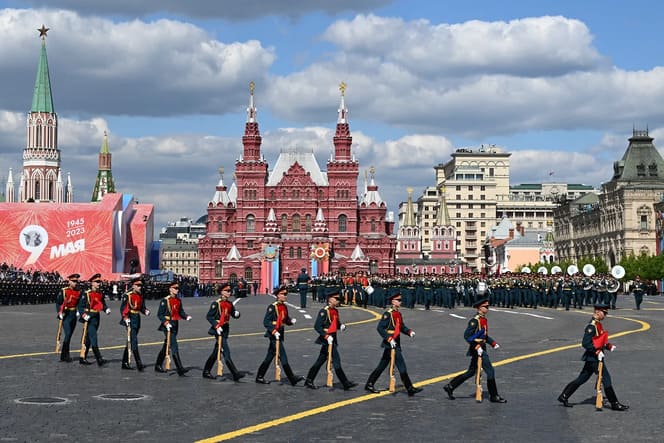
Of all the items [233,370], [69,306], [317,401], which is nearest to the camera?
[317,401]

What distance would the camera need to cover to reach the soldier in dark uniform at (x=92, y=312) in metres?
19.8

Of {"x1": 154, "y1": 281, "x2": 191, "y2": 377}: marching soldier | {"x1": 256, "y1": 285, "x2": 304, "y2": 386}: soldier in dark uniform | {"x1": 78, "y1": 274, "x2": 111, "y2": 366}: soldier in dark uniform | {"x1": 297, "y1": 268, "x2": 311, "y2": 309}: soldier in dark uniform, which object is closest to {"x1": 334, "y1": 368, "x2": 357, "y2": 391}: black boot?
{"x1": 256, "y1": 285, "x2": 304, "y2": 386}: soldier in dark uniform

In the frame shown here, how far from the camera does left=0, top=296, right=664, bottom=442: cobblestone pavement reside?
40.1 ft

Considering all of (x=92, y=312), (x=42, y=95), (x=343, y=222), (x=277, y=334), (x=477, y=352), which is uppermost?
(x=42, y=95)

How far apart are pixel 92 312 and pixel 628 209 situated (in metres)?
93.9

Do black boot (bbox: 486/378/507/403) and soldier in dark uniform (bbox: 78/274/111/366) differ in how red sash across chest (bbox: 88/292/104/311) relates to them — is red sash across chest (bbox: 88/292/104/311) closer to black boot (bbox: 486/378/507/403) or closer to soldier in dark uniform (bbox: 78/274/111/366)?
soldier in dark uniform (bbox: 78/274/111/366)

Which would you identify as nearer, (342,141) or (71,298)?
(71,298)

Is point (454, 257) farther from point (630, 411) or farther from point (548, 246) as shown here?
point (630, 411)

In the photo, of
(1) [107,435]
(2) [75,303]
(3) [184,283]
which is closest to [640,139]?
(3) [184,283]

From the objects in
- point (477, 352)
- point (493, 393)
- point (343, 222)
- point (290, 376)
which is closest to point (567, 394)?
point (493, 393)

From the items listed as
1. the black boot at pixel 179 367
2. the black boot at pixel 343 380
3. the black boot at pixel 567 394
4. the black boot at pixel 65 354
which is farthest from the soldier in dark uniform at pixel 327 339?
the black boot at pixel 65 354

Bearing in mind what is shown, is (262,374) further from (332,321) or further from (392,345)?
(392,345)

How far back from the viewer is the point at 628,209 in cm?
10644

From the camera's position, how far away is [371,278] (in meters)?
57.9
